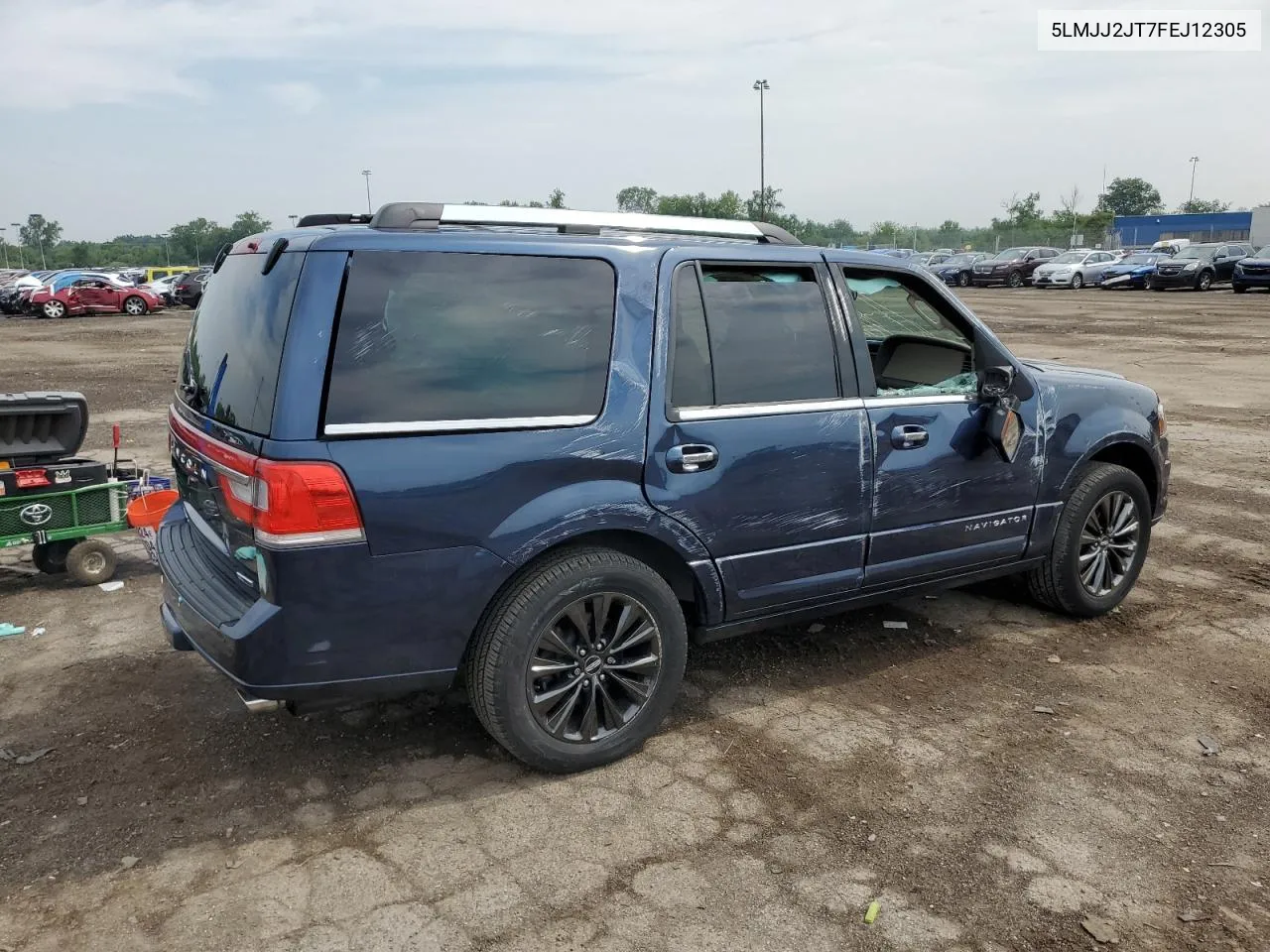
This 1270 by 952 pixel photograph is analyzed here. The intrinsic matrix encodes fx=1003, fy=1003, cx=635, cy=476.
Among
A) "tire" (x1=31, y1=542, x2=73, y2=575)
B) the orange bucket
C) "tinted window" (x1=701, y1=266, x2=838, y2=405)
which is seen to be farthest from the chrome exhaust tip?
"tire" (x1=31, y1=542, x2=73, y2=575)

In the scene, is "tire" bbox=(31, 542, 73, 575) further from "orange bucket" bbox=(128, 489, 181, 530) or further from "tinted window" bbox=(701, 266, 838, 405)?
"tinted window" bbox=(701, 266, 838, 405)

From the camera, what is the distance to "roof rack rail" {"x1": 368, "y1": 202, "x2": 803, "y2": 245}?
3.35 m

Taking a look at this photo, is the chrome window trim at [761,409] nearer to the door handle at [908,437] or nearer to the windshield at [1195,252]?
the door handle at [908,437]

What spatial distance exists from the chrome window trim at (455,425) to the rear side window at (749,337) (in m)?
0.46

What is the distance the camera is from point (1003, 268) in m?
42.4

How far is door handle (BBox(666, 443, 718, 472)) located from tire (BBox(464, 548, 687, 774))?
37 centimetres

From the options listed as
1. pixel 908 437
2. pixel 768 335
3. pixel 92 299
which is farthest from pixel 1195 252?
pixel 768 335

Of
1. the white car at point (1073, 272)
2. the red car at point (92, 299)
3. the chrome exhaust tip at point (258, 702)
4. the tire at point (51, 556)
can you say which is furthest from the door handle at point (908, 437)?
the white car at point (1073, 272)

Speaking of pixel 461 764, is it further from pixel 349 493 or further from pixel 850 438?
pixel 850 438

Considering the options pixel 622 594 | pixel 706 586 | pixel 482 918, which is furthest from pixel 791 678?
pixel 482 918

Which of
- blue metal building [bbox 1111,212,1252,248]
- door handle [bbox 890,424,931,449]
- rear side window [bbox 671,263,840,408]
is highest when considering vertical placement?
blue metal building [bbox 1111,212,1252,248]

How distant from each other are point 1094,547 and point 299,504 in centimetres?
386

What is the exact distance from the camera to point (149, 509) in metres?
5.54

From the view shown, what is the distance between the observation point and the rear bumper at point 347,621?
9.89 ft
